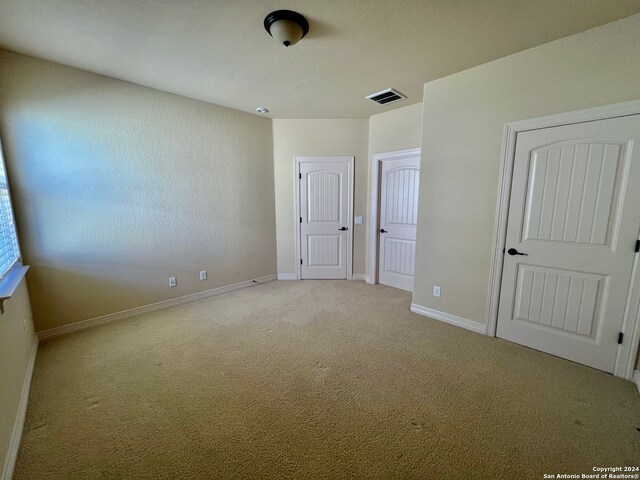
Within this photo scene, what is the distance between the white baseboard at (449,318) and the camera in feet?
8.93

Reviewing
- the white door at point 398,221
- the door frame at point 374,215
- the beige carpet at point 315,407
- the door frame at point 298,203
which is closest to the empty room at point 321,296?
the beige carpet at point 315,407

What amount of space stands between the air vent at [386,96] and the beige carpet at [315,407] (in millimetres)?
2757

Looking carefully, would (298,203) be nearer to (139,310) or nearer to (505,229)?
(139,310)

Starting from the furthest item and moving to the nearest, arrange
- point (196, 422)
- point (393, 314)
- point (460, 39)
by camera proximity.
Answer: point (393, 314), point (460, 39), point (196, 422)

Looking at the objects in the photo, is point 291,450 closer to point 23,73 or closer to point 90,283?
point 90,283

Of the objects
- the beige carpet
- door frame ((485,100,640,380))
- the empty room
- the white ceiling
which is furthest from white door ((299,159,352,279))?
door frame ((485,100,640,380))

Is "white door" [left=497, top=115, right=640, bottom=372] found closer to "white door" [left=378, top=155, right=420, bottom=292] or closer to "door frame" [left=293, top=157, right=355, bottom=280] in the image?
"white door" [left=378, top=155, right=420, bottom=292]

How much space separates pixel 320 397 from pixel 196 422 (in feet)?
2.68

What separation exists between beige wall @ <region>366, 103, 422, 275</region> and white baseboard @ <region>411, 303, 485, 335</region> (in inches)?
69.1

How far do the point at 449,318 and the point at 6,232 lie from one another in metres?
4.18

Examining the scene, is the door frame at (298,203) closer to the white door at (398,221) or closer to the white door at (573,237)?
the white door at (398,221)

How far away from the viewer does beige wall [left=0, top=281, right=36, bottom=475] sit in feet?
4.53

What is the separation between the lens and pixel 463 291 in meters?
2.80

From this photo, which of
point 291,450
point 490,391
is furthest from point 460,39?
point 291,450
